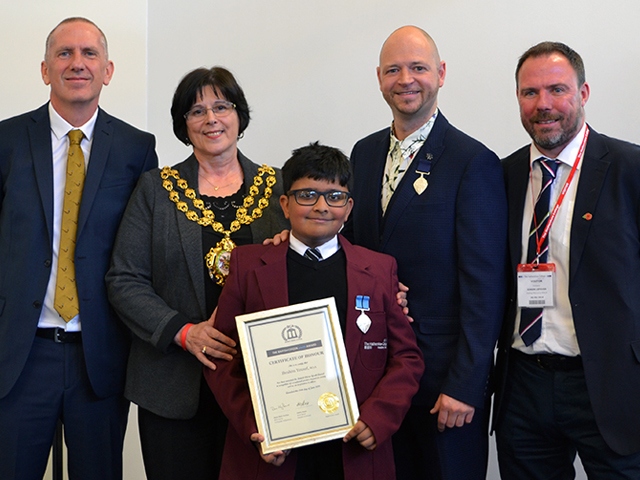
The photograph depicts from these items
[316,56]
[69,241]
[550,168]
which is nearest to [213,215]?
[69,241]

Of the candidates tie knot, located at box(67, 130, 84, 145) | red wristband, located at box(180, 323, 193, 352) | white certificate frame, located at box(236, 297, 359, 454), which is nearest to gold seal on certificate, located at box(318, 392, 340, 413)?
white certificate frame, located at box(236, 297, 359, 454)

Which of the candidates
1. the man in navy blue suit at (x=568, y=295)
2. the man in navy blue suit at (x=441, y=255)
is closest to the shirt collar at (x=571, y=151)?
the man in navy blue suit at (x=568, y=295)

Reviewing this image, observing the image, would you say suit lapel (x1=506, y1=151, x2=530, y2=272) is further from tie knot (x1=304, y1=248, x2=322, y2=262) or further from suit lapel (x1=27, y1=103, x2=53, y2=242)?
suit lapel (x1=27, y1=103, x2=53, y2=242)

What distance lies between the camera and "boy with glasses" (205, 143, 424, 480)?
2184mm

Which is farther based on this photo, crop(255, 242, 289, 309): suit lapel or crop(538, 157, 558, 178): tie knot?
crop(538, 157, 558, 178): tie knot

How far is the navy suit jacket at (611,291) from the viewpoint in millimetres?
2295

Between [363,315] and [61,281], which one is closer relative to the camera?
[363,315]

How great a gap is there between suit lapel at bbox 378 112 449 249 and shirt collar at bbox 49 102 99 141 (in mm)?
1231

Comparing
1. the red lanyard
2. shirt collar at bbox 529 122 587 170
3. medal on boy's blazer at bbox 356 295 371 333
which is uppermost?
shirt collar at bbox 529 122 587 170

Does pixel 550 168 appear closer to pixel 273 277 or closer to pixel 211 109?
pixel 273 277

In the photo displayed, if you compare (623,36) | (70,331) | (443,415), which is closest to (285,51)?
(623,36)

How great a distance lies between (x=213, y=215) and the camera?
261cm

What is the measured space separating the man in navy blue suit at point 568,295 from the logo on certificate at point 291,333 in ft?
2.67

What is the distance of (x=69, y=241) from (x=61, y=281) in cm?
15
